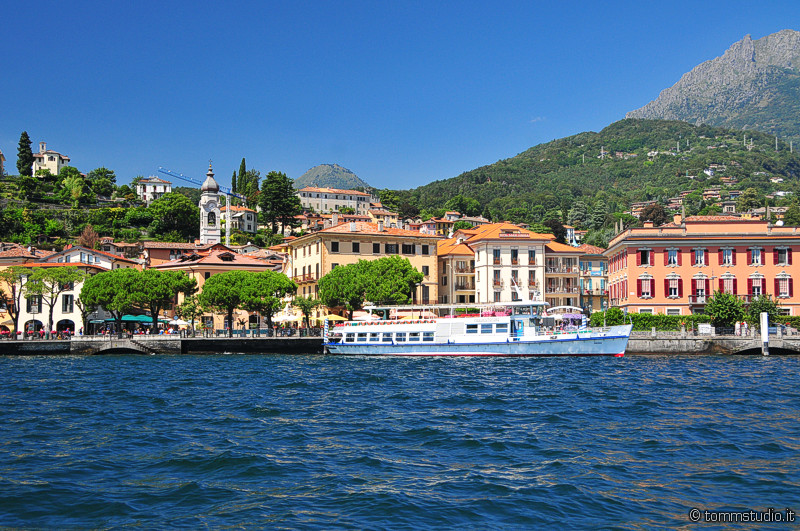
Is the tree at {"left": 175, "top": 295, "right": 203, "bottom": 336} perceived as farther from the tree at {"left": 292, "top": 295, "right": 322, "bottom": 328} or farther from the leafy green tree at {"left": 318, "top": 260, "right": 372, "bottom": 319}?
the leafy green tree at {"left": 318, "top": 260, "right": 372, "bottom": 319}

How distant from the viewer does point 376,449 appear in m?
18.4

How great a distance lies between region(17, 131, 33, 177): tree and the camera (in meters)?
133

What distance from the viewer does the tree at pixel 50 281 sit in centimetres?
6066

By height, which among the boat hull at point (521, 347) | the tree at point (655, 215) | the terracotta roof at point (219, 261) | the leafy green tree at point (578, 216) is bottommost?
the boat hull at point (521, 347)

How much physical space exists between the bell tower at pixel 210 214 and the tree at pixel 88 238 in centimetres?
1400

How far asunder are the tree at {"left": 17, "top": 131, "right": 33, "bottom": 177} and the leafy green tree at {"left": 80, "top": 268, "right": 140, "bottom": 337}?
270 feet

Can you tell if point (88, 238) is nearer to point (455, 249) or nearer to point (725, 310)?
point (455, 249)

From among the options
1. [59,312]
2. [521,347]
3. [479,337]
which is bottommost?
[521,347]

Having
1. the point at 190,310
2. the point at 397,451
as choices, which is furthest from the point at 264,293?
the point at 397,451

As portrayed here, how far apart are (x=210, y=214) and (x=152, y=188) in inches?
2214

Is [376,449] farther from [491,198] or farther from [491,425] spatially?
[491,198]

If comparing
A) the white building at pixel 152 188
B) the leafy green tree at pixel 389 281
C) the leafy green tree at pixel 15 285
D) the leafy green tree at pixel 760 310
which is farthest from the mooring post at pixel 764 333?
the white building at pixel 152 188

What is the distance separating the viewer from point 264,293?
5847cm

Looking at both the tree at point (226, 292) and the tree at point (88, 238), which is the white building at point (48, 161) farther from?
the tree at point (226, 292)
